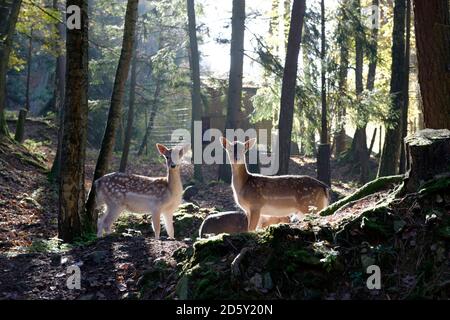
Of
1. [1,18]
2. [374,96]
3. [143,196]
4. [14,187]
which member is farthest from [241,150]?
[1,18]

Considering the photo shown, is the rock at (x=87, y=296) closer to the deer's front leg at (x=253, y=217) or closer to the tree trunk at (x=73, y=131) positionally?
the tree trunk at (x=73, y=131)

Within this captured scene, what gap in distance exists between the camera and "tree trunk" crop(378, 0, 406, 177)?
19.4 meters

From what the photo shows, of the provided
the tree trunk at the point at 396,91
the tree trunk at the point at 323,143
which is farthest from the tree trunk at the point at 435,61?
the tree trunk at the point at 323,143

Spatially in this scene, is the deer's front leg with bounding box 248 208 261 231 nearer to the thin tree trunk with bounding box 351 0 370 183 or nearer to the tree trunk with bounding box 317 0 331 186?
the tree trunk with bounding box 317 0 331 186

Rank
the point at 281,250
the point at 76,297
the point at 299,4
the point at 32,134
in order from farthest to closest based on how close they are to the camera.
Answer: the point at 32,134, the point at 299,4, the point at 76,297, the point at 281,250

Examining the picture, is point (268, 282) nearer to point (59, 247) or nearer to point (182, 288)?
point (182, 288)

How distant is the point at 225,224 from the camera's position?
11461mm

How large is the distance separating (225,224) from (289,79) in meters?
8.24

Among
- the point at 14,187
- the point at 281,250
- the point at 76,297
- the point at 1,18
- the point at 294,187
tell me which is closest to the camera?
the point at 281,250

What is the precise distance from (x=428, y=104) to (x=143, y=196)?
19.3 ft

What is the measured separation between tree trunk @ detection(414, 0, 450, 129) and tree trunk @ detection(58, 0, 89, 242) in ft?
18.1

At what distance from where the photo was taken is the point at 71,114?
9734 millimetres

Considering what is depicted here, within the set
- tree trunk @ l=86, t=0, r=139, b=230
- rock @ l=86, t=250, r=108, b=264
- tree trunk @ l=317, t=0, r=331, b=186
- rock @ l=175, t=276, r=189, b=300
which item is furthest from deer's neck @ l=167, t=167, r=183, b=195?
tree trunk @ l=317, t=0, r=331, b=186

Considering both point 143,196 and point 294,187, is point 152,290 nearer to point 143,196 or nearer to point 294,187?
point 294,187
